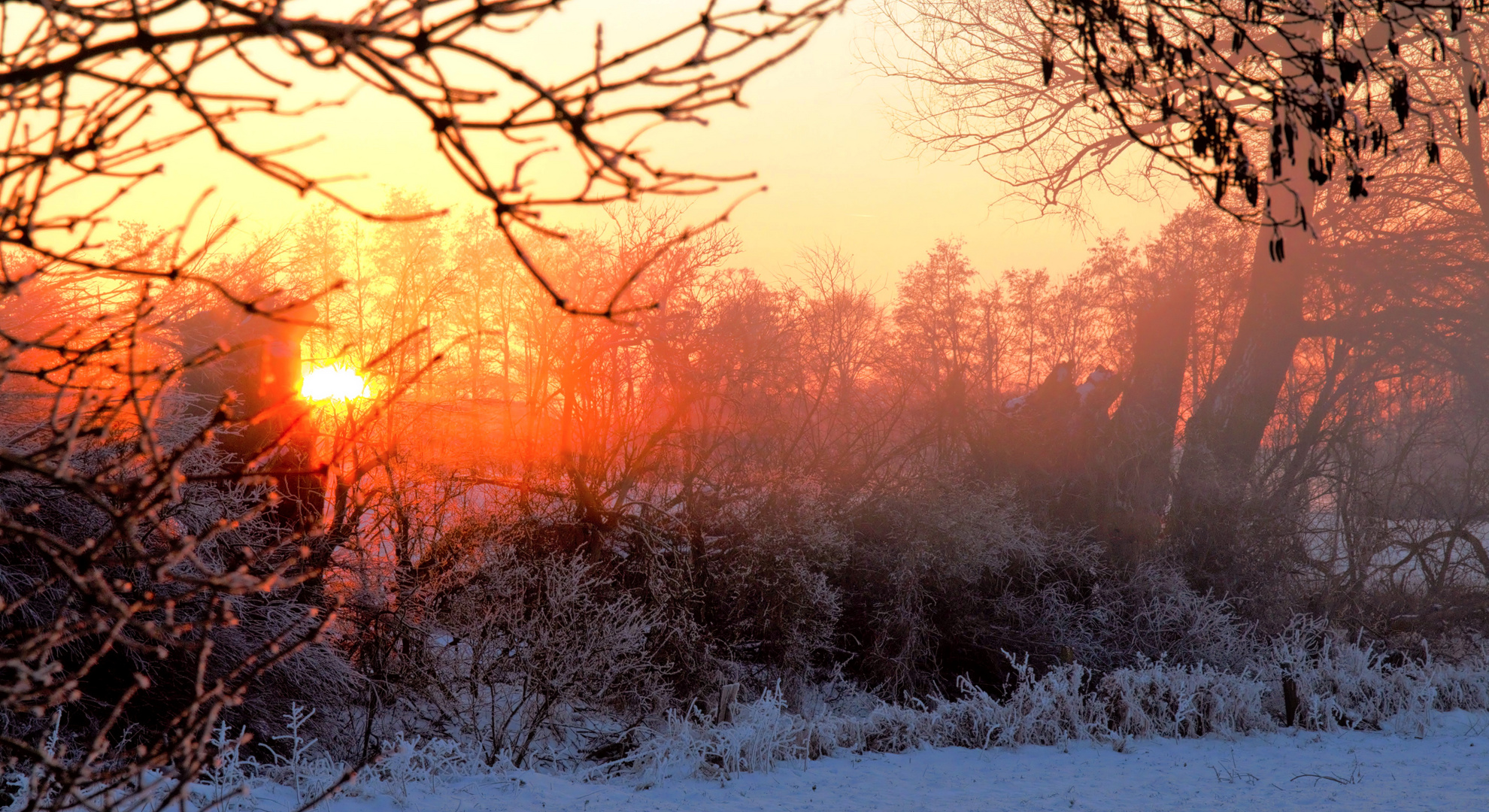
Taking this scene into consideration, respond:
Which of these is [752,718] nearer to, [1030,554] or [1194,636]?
[1030,554]

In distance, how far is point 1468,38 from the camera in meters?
14.1

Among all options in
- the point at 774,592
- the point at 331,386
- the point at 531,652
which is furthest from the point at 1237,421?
the point at 331,386

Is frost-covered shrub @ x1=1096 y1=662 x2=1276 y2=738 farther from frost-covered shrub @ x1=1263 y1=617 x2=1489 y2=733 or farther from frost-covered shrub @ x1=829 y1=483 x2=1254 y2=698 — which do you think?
frost-covered shrub @ x1=829 y1=483 x2=1254 y2=698

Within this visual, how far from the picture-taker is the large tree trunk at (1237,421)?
1169 cm

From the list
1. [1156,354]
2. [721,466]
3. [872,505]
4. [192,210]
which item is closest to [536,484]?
[721,466]

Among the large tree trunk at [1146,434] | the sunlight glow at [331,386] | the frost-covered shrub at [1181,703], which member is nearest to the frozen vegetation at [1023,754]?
the frost-covered shrub at [1181,703]

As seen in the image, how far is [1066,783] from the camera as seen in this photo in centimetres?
781

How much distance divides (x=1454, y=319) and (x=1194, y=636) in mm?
6661

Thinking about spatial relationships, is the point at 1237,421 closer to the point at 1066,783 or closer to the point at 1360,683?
the point at 1360,683

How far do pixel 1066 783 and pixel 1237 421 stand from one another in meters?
7.75

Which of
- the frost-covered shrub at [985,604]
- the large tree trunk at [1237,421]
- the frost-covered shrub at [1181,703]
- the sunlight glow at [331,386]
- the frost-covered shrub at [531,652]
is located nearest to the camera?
the sunlight glow at [331,386]

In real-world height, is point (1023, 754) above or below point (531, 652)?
below

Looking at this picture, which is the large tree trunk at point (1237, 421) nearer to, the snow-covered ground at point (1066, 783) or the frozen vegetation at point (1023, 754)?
the frozen vegetation at point (1023, 754)

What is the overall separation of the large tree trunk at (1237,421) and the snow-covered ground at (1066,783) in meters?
2.57
